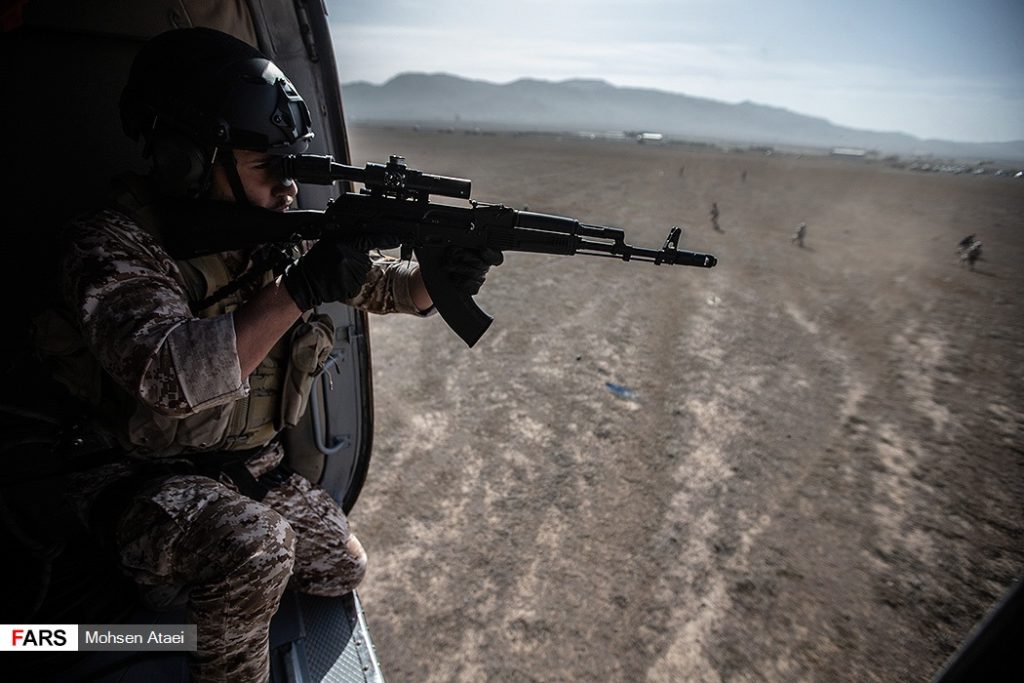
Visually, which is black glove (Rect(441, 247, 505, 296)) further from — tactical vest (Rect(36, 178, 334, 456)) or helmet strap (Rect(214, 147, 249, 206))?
helmet strap (Rect(214, 147, 249, 206))

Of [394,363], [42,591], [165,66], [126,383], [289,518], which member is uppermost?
[165,66]

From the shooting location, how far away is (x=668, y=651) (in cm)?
332

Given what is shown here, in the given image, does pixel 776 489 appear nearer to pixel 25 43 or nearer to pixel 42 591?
pixel 42 591

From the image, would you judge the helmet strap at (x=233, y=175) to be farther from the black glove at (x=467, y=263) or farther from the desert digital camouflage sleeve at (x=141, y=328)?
the black glove at (x=467, y=263)

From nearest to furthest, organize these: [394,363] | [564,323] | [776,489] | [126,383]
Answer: [126,383]
[776,489]
[394,363]
[564,323]

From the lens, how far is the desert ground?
11.1 ft

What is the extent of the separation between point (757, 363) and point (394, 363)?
5.11 metres

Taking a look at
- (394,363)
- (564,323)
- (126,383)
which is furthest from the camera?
(564,323)

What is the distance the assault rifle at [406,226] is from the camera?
87.1 inches

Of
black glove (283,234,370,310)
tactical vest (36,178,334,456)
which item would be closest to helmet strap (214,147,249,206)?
tactical vest (36,178,334,456)

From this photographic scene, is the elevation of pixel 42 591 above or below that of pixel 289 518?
above

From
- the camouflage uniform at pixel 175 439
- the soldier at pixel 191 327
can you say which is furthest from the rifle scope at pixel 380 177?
the camouflage uniform at pixel 175 439

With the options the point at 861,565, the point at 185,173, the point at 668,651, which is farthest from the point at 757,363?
the point at 185,173

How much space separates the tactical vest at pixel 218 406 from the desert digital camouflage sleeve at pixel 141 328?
24cm
